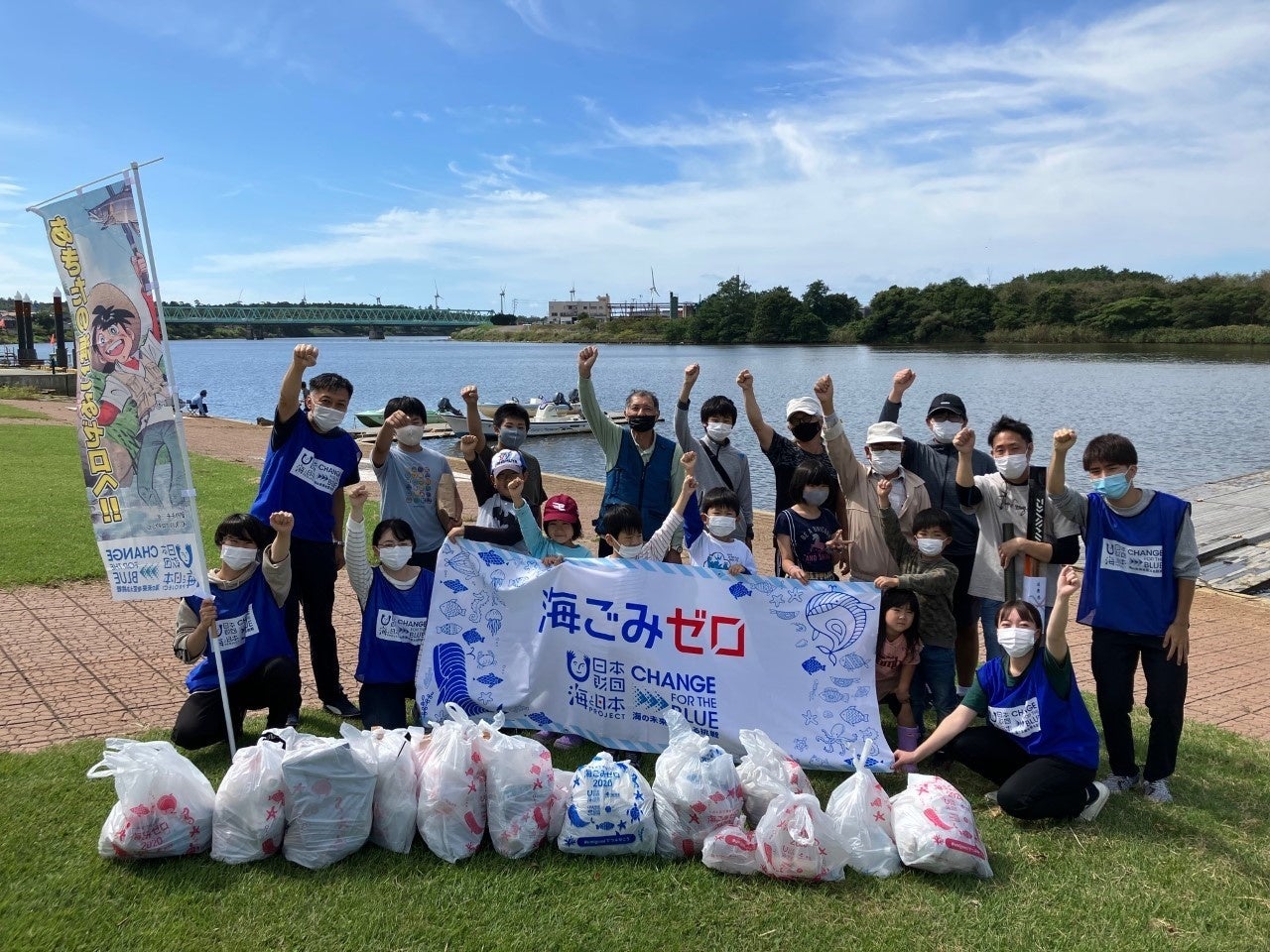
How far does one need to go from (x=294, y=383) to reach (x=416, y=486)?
44.6 inches

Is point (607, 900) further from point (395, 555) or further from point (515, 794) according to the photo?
point (395, 555)

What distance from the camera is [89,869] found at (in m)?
4.06

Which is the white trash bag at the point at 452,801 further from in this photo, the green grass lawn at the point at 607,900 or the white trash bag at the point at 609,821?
the white trash bag at the point at 609,821

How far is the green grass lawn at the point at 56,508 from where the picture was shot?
9727mm

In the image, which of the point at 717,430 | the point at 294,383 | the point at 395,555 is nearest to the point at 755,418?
the point at 717,430

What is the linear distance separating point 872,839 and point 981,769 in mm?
1209

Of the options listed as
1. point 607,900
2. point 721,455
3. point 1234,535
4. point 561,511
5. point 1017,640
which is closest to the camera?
point 607,900

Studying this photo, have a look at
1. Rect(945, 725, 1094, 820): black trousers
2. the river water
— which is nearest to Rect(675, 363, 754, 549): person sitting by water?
Rect(945, 725, 1094, 820): black trousers

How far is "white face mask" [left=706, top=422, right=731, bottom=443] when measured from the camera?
655 cm

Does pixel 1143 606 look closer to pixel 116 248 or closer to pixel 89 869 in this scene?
pixel 89 869

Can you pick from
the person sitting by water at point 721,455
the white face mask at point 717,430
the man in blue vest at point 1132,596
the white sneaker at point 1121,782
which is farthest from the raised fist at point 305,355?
the white sneaker at point 1121,782

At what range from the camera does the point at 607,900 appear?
157 inches

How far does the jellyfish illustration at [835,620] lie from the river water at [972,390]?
1558 centimetres

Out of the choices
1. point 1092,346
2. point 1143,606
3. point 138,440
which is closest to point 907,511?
point 1143,606
